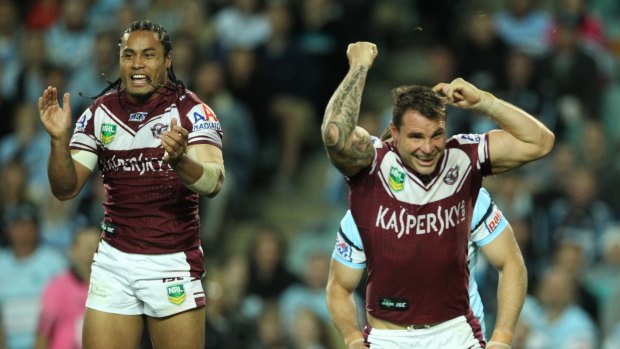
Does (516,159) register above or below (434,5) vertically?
below

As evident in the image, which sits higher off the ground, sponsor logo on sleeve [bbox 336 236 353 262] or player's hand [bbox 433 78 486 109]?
player's hand [bbox 433 78 486 109]

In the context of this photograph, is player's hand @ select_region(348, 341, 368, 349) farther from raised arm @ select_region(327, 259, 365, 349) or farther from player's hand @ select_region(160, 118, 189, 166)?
player's hand @ select_region(160, 118, 189, 166)

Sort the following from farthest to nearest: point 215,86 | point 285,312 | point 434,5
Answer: point 434,5 < point 215,86 < point 285,312

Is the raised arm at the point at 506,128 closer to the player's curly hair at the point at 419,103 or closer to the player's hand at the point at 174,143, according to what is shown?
the player's curly hair at the point at 419,103

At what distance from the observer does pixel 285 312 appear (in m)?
11.2

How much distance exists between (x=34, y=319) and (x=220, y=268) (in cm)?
204

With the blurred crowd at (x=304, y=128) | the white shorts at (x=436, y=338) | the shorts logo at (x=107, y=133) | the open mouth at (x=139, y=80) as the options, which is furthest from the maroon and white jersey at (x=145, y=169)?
the blurred crowd at (x=304, y=128)

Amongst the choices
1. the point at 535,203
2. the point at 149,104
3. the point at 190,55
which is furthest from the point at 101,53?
the point at 149,104

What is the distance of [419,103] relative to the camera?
6234mm

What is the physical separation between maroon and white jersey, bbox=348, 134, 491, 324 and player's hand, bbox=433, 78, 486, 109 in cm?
34

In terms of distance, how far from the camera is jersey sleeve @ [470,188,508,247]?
6.55m

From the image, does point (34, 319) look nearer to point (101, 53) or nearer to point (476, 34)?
point (101, 53)

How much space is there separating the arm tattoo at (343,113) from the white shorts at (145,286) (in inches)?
41.1

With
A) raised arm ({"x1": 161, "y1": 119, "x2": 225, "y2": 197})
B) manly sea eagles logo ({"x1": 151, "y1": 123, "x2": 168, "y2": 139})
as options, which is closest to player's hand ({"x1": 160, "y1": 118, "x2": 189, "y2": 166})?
raised arm ({"x1": 161, "y1": 119, "x2": 225, "y2": 197})
